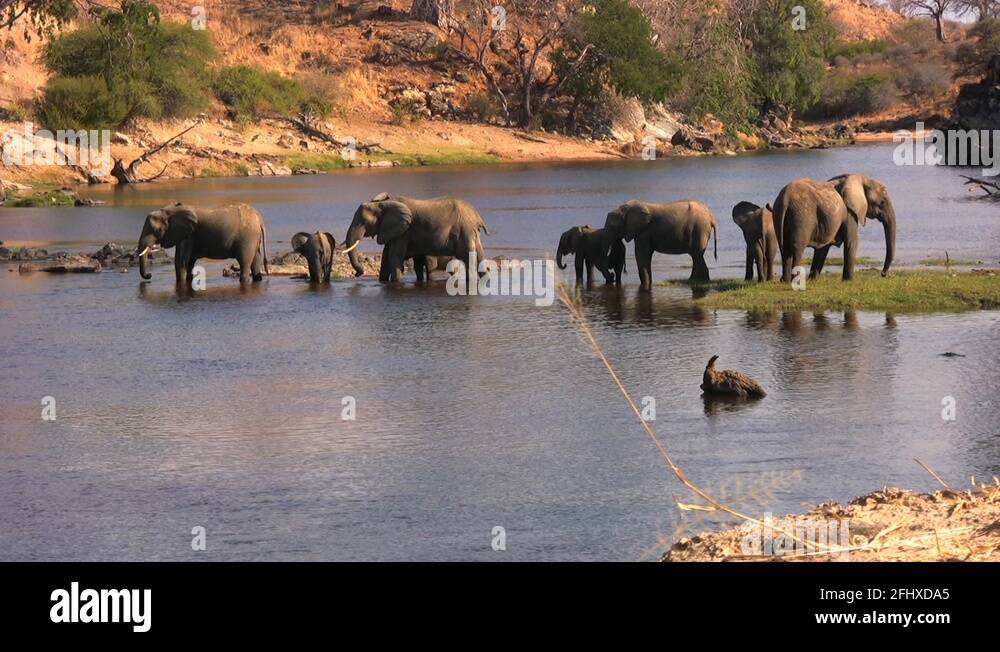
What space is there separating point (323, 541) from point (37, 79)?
63.6 metres

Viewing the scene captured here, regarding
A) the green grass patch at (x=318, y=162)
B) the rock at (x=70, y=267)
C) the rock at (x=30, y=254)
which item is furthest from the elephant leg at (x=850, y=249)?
the green grass patch at (x=318, y=162)

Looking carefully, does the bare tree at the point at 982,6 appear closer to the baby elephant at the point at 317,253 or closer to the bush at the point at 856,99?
the bush at the point at 856,99

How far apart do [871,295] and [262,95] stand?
185ft

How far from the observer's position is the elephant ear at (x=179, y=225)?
26.7 m

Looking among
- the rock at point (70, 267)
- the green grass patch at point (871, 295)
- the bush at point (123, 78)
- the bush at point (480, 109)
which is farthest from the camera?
the bush at point (480, 109)

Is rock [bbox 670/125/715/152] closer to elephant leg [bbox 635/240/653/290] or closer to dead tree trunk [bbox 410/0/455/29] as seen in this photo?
dead tree trunk [bbox 410/0/455/29]

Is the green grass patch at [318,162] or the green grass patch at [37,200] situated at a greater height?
the green grass patch at [318,162]

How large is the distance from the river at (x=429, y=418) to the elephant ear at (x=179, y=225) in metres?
0.95

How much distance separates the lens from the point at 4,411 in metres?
16.7

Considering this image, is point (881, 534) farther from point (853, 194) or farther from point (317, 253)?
point (317, 253)

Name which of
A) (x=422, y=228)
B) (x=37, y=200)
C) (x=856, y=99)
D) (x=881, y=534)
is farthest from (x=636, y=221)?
(x=856, y=99)

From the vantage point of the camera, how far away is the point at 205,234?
26703 mm

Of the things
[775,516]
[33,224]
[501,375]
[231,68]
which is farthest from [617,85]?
[775,516]
